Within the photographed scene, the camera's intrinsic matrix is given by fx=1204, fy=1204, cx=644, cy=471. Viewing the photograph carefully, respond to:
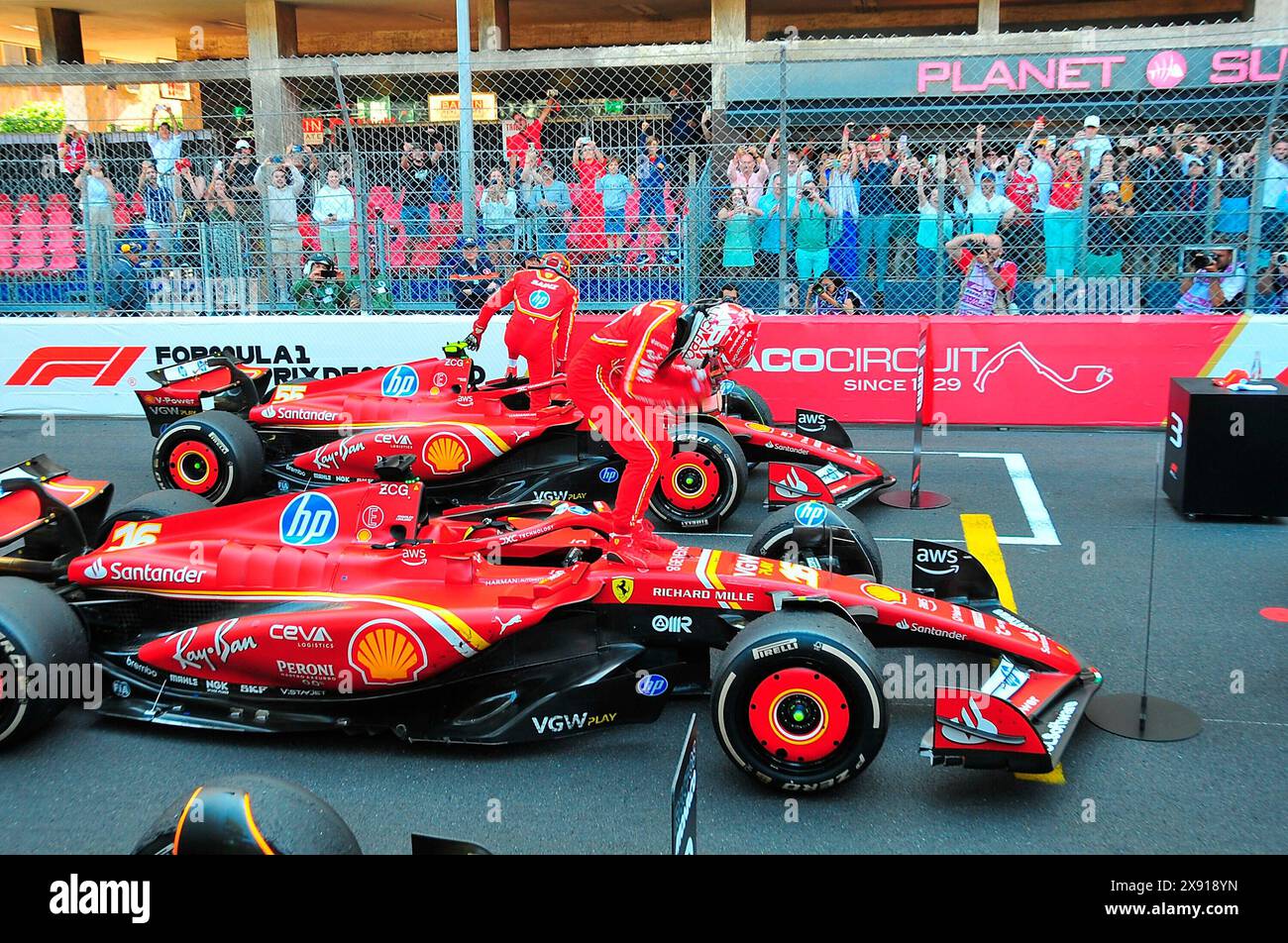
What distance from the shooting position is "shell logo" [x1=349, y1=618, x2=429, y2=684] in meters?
→ 4.70

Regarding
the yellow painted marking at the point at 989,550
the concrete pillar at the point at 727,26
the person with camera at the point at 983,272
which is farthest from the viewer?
the concrete pillar at the point at 727,26

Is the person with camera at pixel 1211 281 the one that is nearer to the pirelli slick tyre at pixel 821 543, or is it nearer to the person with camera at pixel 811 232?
the person with camera at pixel 811 232

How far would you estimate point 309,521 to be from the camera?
5.50 meters

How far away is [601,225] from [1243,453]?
19.1 ft

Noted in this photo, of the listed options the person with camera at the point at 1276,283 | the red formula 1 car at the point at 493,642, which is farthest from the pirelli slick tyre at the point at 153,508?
the person with camera at the point at 1276,283

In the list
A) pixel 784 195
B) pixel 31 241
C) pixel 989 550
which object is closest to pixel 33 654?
pixel 989 550

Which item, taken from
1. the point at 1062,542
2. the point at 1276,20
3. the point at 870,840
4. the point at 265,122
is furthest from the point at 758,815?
the point at 1276,20

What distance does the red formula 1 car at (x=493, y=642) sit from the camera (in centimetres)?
440

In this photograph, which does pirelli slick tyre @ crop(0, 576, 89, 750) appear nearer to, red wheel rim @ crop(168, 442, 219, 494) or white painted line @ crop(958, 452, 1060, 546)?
red wheel rim @ crop(168, 442, 219, 494)

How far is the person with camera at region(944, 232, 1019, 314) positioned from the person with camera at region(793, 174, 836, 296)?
1128 millimetres

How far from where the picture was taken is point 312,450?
830cm

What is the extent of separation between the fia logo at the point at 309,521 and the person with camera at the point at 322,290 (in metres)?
6.46

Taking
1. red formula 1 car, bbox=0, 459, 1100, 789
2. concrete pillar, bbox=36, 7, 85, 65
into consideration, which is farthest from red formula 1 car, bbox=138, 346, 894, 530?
concrete pillar, bbox=36, 7, 85, 65

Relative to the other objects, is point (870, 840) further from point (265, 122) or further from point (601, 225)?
point (265, 122)
